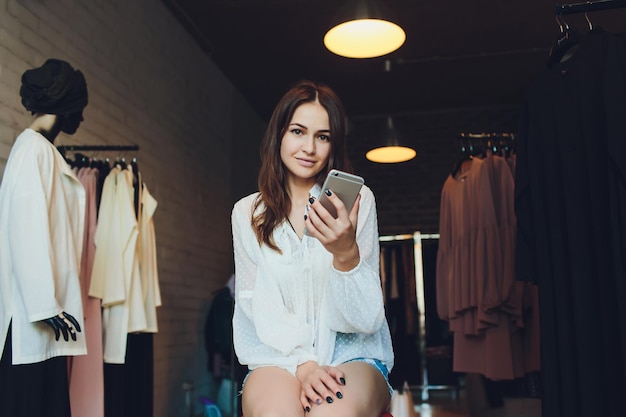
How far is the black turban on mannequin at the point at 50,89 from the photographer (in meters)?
2.54

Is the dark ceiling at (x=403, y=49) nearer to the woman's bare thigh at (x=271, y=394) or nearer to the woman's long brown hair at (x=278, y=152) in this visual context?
the woman's long brown hair at (x=278, y=152)

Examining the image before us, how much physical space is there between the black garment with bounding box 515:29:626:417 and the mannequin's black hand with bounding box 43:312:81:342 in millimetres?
1580

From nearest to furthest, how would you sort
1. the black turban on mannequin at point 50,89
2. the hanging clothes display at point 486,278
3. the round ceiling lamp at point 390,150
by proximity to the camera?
the black turban on mannequin at point 50,89
the hanging clothes display at point 486,278
the round ceiling lamp at point 390,150

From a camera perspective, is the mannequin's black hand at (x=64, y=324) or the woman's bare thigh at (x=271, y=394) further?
the mannequin's black hand at (x=64, y=324)

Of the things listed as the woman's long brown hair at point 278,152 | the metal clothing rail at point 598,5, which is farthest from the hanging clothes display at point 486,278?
the woman's long brown hair at point 278,152

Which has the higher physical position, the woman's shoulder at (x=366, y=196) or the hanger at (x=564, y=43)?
the hanger at (x=564, y=43)

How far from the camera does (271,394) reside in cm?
151

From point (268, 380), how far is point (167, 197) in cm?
353

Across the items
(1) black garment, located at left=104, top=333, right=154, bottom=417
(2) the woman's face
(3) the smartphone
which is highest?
(2) the woman's face

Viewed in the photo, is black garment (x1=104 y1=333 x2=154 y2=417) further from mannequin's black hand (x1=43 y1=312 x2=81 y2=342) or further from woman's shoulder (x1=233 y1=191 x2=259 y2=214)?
woman's shoulder (x1=233 y1=191 x2=259 y2=214)

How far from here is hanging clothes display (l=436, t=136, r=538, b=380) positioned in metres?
3.69

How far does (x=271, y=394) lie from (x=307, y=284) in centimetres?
33

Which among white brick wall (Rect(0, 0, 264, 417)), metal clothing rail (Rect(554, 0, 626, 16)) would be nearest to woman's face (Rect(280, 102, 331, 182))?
metal clothing rail (Rect(554, 0, 626, 16))

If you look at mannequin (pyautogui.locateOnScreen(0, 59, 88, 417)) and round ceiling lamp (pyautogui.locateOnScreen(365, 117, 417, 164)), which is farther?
round ceiling lamp (pyautogui.locateOnScreen(365, 117, 417, 164))
